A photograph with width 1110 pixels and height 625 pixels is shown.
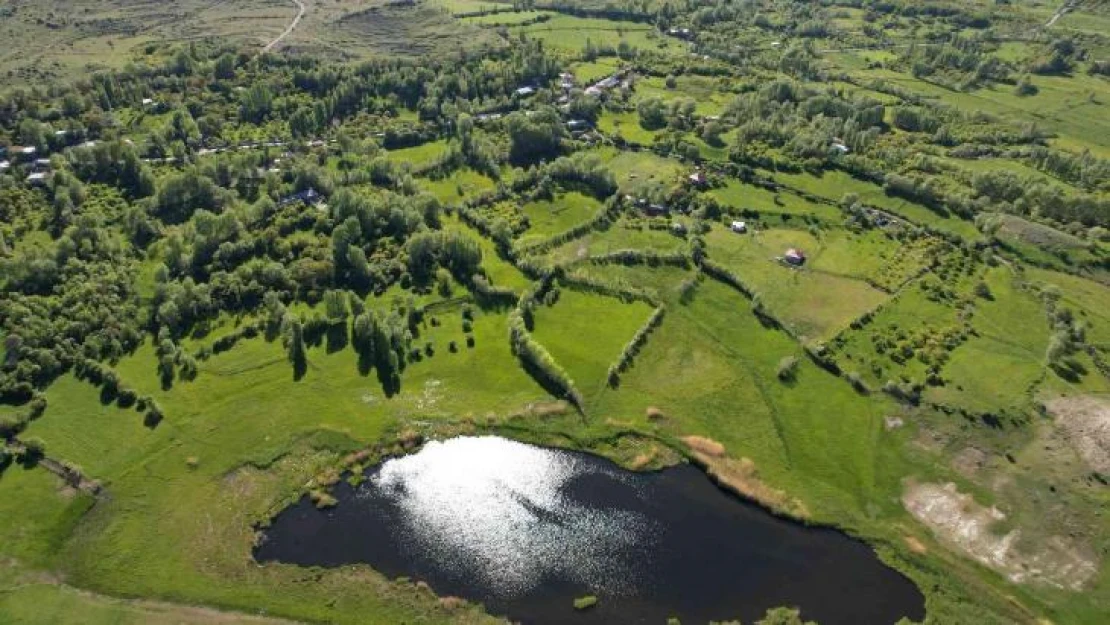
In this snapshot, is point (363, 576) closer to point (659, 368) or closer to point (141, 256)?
point (659, 368)

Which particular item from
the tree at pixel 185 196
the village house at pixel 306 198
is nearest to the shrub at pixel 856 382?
A: the village house at pixel 306 198

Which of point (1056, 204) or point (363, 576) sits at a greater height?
point (1056, 204)

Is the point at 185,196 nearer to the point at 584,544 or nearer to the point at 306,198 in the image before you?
the point at 306,198

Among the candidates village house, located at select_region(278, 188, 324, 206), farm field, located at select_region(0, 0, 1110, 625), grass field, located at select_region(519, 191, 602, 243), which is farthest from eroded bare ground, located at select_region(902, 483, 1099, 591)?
village house, located at select_region(278, 188, 324, 206)

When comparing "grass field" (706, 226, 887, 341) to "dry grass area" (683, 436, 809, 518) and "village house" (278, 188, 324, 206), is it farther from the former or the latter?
"village house" (278, 188, 324, 206)

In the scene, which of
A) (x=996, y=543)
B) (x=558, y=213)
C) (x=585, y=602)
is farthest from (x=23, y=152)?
(x=996, y=543)

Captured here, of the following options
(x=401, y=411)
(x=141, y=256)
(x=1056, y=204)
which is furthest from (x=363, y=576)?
(x=1056, y=204)
